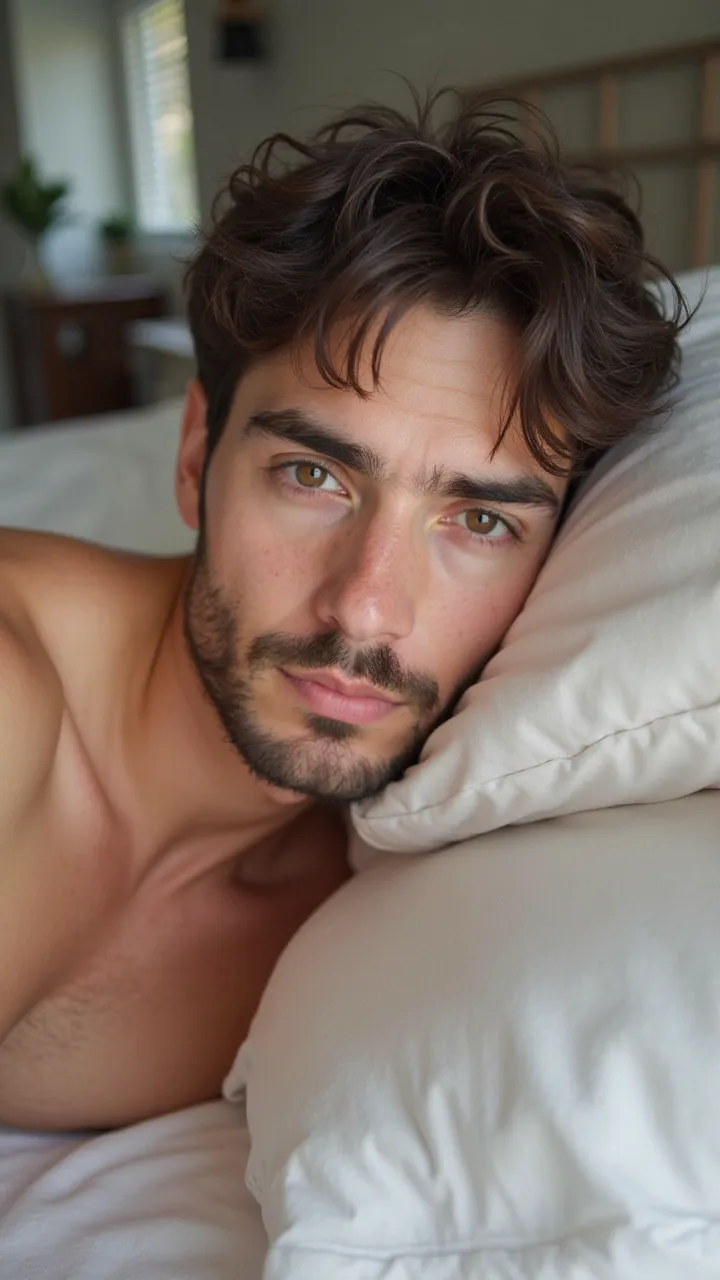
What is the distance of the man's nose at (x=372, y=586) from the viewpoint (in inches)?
30.1

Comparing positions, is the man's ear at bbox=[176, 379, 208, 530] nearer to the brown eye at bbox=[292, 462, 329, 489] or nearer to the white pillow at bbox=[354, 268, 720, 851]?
the brown eye at bbox=[292, 462, 329, 489]

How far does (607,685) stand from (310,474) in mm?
329

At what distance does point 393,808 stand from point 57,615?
0.35 metres

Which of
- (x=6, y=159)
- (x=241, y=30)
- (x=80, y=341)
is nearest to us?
(x=241, y=30)

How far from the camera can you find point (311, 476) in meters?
0.83

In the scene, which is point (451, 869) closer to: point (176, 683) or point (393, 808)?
point (393, 808)

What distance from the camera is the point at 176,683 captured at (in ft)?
3.15

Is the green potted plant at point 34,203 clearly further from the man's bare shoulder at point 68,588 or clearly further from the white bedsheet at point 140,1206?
the white bedsheet at point 140,1206

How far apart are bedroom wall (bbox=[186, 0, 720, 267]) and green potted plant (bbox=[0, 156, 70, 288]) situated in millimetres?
931

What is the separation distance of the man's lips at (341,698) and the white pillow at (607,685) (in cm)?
9

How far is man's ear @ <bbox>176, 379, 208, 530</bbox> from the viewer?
3.45 feet

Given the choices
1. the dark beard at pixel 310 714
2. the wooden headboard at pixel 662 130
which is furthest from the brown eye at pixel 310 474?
the wooden headboard at pixel 662 130

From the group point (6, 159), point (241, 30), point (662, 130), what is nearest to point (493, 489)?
point (662, 130)

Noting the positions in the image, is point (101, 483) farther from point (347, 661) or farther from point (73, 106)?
point (73, 106)
